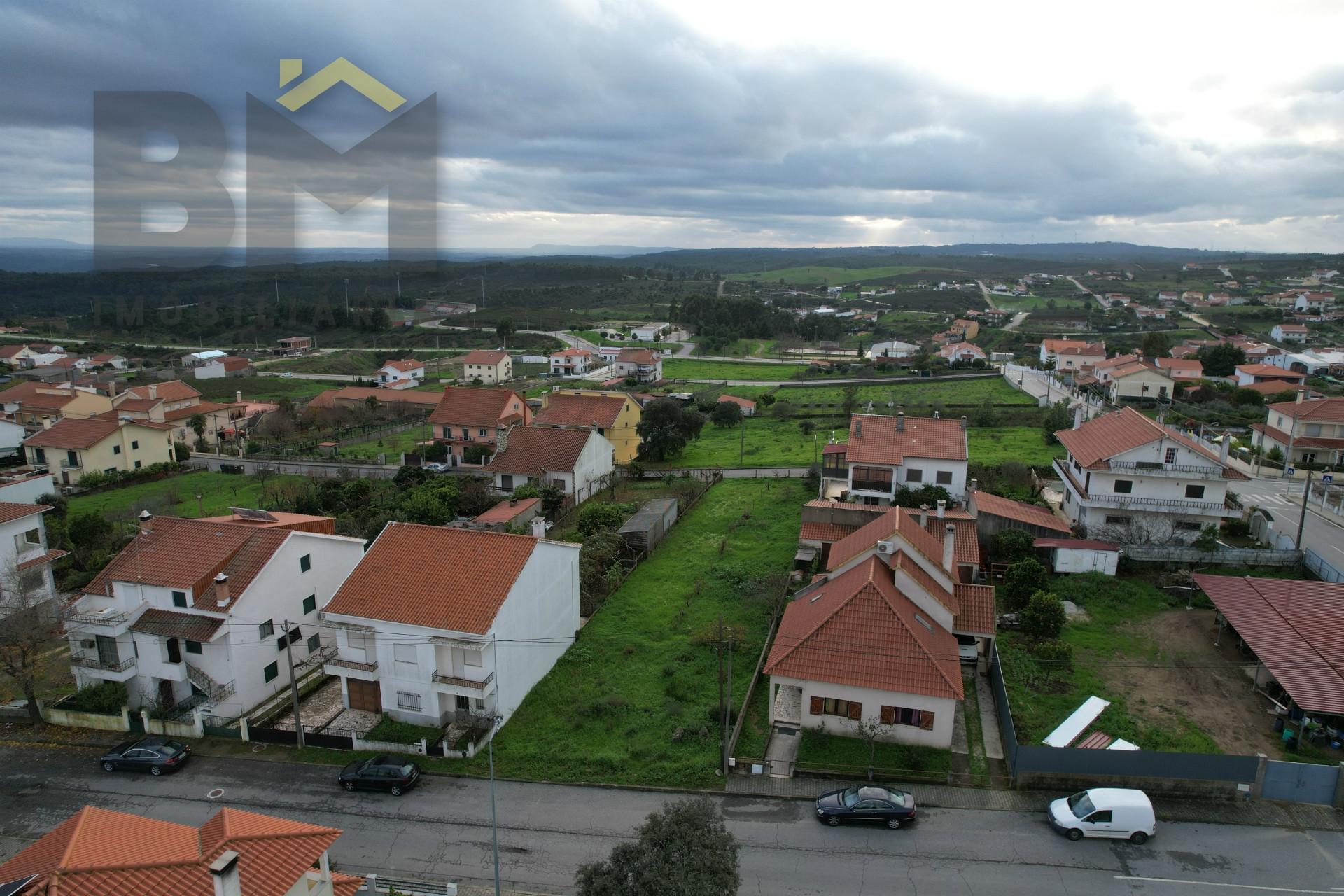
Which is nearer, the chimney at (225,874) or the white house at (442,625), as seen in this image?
the chimney at (225,874)

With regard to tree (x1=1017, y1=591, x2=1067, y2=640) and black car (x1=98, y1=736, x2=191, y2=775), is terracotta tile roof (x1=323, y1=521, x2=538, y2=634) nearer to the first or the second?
black car (x1=98, y1=736, x2=191, y2=775)

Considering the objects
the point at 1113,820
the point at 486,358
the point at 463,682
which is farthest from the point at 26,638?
the point at 486,358

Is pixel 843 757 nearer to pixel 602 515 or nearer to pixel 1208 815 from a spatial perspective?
pixel 1208 815

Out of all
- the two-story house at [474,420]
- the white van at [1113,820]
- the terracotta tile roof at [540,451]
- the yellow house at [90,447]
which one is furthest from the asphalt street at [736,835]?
Result: the yellow house at [90,447]

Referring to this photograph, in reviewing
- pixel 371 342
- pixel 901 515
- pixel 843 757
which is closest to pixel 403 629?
pixel 843 757

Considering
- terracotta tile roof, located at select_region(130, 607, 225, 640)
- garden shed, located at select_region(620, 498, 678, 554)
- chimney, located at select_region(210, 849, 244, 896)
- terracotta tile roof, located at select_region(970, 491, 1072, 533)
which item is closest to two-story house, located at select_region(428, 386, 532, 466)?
garden shed, located at select_region(620, 498, 678, 554)

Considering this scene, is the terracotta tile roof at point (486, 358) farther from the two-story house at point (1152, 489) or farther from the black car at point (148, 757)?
the black car at point (148, 757)
